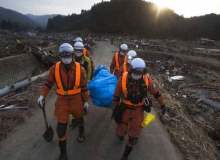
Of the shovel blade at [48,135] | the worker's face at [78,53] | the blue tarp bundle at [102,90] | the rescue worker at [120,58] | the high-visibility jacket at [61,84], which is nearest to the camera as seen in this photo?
the high-visibility jacket at [61,84]

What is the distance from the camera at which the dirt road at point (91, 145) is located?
5754 millimetres

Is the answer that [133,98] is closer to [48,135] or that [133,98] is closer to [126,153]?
[126,153]

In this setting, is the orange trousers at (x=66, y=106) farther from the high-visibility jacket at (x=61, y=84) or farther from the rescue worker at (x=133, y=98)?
the rescue worker at (x=133, y=98)

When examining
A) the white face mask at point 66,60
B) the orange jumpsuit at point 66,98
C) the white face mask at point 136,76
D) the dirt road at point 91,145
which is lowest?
the dirt road at point 91,145

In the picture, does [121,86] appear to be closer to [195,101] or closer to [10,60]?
[195,101]

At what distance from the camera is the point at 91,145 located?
6.20 m

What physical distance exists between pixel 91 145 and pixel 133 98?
1615mm

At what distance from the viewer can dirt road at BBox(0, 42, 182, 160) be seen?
5754mm

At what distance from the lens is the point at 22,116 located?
→ 25.4ft

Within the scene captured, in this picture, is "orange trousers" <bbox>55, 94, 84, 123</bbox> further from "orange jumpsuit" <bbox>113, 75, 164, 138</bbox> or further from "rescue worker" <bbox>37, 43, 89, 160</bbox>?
"orange jumpsuit" <bbox>113, 75, 164, 138</bbox>

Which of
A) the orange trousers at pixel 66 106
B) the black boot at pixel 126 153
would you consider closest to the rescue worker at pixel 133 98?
the black boot at pixel 126 153

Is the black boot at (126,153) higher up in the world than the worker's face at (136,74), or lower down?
lower down

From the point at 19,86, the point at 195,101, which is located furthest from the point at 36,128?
the point at 195,101

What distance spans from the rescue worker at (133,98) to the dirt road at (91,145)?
0.65 metres
